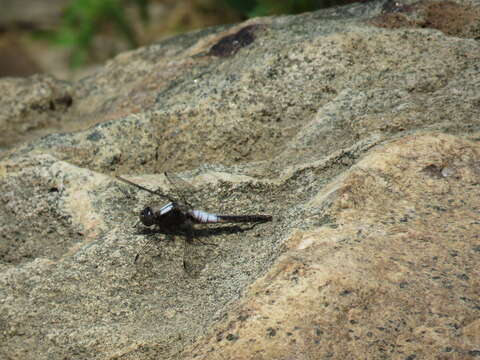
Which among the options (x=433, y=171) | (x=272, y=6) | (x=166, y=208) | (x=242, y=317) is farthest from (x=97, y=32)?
(x=242, y=317)

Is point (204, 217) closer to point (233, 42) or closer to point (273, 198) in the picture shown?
point (273, 198)

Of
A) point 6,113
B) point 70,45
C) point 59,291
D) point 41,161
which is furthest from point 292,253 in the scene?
point 70,45

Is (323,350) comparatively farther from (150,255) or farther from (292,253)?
(150,255)

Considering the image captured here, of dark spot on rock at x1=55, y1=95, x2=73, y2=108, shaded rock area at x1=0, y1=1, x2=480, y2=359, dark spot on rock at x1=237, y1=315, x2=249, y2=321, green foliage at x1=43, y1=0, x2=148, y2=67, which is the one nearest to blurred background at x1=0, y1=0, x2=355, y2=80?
green foliage at x1=43, y1=0, x2=148, y2=67

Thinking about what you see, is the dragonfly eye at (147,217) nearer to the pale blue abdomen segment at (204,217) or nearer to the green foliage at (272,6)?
the pale blue abdomen segment at (204,217)

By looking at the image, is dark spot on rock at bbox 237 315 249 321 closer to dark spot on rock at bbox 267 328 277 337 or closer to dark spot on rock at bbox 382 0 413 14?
dark spot on rock at bbox 267 328 277 337
